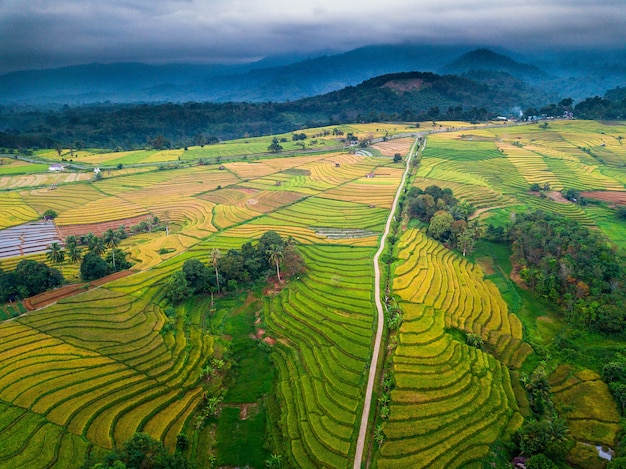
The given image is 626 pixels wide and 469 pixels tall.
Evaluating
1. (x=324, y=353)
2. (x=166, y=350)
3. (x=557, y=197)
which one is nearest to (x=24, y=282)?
(x=166, y=350)

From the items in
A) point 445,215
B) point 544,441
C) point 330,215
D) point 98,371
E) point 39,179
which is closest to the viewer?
point 544,441

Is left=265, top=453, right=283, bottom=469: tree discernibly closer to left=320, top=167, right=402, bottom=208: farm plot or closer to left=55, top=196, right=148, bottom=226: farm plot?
left=320, top=167, right=402, bottom=208: farm plot

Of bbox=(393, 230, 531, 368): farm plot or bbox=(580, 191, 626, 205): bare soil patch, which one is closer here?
bbox=(393, 230, 531, 368): farm plot

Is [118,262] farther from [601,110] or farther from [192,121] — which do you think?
[601,110]

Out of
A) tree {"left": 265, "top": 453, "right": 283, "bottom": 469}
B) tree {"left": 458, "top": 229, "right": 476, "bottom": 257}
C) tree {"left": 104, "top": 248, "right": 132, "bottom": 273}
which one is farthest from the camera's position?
tree {"left": 458, "top": 229, "right": 476, "bottom": 257}

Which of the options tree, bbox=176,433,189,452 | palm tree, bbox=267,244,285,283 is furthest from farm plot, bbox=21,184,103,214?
tree, bbox=176,433,189,452

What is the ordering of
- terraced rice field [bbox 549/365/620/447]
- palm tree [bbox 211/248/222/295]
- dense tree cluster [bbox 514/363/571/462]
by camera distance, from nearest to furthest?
dense tree cluster [bbox 514/363/571/462] < terraced rice field [bbox 549/365/620/447] < palm tree [bbox 211/248/222/295]

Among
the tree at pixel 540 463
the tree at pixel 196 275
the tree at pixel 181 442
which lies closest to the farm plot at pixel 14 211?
the tree at pixel 196 275
